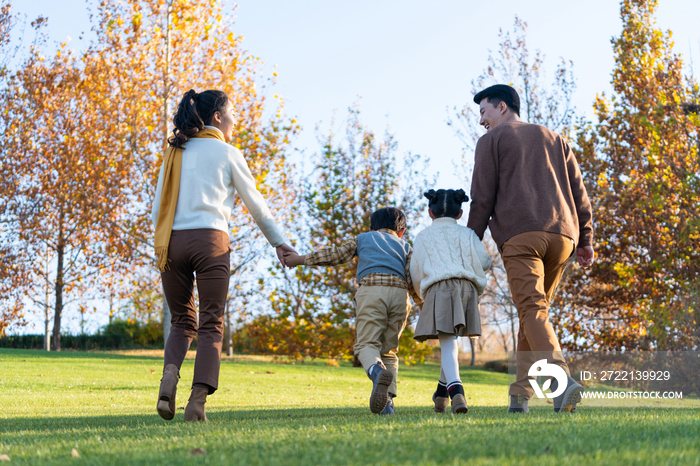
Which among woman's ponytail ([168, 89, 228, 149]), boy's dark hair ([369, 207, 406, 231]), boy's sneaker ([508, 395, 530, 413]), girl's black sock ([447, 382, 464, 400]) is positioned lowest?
boy's sneaker ([508, 395, 530, 413])

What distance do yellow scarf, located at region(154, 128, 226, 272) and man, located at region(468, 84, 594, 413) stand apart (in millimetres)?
1937

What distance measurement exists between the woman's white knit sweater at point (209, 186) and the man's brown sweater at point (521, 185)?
1.60 m

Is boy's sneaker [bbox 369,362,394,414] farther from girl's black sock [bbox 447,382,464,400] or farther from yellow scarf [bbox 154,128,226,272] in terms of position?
yellow scarf [bbox 154,128,226,272]

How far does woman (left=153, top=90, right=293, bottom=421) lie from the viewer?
3.62 metres

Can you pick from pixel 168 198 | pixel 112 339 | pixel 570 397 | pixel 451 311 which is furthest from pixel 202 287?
pixel 112 339

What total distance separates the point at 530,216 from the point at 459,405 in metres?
1.34

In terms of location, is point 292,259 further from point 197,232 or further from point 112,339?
point 112,339

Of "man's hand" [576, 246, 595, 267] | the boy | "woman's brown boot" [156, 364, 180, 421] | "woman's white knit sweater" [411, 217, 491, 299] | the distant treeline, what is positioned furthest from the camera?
the distant treeline

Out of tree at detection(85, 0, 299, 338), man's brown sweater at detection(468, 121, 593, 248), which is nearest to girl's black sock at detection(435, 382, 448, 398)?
man's brown sweater at detection(468, 121, 593, 248)

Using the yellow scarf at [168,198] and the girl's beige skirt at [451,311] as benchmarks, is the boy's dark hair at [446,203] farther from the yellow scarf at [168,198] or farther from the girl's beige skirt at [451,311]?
the yellow scarf at [168,198]

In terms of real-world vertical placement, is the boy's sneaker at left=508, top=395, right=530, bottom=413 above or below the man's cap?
below

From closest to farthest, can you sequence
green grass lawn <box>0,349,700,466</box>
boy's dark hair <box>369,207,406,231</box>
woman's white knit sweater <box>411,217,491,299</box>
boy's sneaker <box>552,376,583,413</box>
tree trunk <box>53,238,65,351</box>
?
green grass lawn <box>0,349,700,466</box>
boy's sneaker <box>552,376,583,413</box>
woman's white knit sweater <box>411,217,491,299</box>
boy's dark hair <box>369,207,406,231</box>
tree trunk <box>53,238,65,351</box>

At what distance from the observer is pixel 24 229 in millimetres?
20594

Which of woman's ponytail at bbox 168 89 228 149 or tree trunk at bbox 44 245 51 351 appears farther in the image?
tree trunk at bbox 44 245 51 351
